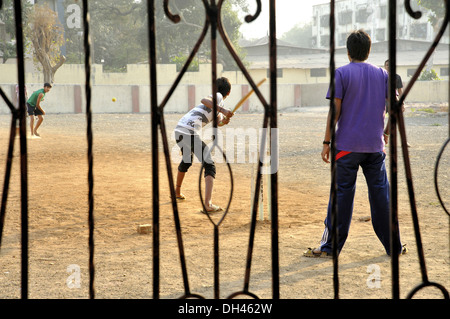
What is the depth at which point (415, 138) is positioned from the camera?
14.4m

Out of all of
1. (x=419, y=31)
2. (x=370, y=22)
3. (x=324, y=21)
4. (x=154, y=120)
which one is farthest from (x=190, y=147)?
(x=324, y=21)

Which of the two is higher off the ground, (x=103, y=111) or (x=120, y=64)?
(x=120, y=64)

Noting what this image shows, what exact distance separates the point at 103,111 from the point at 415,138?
1921 cm

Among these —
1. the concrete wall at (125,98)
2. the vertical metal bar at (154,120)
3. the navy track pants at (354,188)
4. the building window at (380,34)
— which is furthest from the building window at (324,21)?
the vertical metal bar at (154,120)

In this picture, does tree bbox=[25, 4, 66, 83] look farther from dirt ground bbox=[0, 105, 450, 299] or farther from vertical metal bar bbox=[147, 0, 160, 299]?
vertical metal bar bbox=[147, 0, 160, 299]

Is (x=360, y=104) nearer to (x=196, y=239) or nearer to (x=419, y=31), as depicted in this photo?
(x=196, y=239)

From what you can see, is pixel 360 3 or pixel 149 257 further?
pixel 360 3

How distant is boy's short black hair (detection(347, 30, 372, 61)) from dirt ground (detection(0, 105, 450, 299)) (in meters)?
1.50

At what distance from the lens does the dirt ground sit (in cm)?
365

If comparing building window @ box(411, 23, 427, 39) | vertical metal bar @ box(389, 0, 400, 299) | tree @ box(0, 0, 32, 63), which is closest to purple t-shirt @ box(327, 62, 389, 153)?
vertical metal bar @ box(389, 0, 400, 299)

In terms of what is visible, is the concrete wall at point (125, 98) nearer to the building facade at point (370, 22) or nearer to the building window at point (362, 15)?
the building facade at point (370, 22)

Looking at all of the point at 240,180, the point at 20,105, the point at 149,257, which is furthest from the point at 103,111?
the point at 20,105

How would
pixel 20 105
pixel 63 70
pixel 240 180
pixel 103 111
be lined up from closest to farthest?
pixel 20 105 < pixel 240 180 < pixel 103 111 < pixel 63 70
